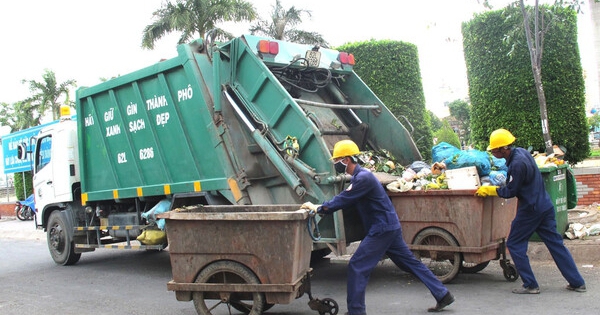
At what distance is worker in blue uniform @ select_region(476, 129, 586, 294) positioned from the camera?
15.9 ft

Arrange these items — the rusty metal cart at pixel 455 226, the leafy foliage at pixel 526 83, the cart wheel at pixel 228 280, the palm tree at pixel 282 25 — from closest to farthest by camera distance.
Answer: the cart wheel at pixel 228 280, the rusty metal cart at pixel 455 226, the leafy foliage at pixel 526 83, the palm tree at pixel 282 25

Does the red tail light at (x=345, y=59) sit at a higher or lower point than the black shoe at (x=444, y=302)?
higher

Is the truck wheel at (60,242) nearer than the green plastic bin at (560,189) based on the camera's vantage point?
No

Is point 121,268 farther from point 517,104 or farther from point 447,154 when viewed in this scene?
point 517,104

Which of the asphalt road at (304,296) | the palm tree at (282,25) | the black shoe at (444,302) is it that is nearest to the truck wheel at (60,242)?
the asphalt road at (304,296)

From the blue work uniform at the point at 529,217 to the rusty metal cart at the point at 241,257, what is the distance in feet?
6.09

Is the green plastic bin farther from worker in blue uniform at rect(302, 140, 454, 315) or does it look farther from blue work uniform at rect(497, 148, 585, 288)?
worker in blue uniform at rect(302, 140, 454, 315)

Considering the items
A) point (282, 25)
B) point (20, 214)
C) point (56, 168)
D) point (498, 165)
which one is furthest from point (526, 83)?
point (20, 214)

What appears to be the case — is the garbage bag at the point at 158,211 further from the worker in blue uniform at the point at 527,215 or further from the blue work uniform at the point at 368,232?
the worker in blue uniform at the point at 527,215

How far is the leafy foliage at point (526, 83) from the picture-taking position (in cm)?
885

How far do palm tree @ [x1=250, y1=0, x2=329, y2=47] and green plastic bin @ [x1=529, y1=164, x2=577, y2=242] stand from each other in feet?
51.6

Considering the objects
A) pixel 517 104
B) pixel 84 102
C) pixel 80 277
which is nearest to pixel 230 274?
pixel 80 277

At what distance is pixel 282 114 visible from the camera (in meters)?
5.73

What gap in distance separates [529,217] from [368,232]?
160 centimetres
